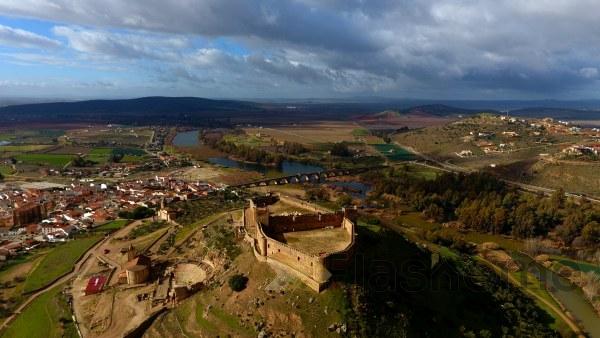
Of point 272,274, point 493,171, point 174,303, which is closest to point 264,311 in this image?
point 272,274

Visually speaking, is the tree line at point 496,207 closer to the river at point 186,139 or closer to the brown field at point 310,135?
A: the brown field at point 310,135

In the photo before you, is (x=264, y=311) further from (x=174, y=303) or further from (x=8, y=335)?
(x=8, y=335)

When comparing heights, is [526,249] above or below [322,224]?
below

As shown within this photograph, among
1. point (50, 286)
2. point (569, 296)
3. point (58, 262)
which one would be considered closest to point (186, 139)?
point (58, 262)

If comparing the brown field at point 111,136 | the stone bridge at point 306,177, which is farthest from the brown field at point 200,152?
the stone bridge at point 306,177

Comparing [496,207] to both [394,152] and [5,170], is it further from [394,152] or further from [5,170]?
[5,170]

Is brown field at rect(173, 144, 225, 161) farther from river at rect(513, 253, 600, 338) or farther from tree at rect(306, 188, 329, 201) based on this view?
river at rect(513, 253, 600, 338)
